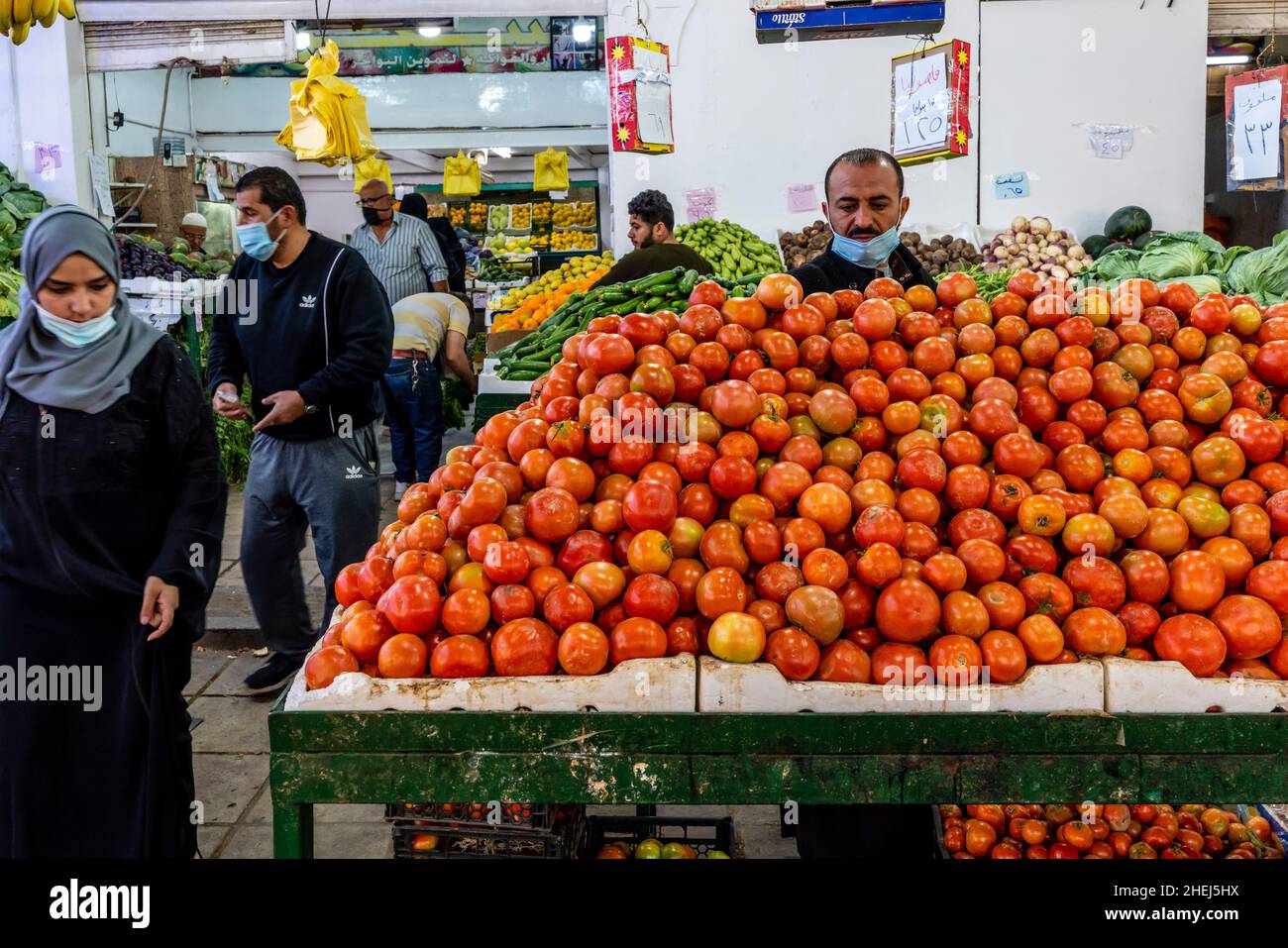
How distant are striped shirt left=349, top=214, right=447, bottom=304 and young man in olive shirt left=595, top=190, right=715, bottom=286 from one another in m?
2.03

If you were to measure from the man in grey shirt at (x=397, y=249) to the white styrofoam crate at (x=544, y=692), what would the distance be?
5724 millimetres

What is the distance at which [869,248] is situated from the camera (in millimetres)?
3178

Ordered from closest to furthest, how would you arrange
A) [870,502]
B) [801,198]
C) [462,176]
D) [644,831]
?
[870,502], [644,831], [801,198], [462,176]

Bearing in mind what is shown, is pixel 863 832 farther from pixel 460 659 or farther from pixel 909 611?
pixel 460 659

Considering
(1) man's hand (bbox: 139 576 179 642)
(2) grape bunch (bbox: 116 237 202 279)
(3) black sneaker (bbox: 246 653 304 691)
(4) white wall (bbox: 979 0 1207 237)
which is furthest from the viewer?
(4) white wall (bbox: 979 0 1207 237)

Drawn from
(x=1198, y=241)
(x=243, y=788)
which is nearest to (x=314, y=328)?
(x=243, y=788)

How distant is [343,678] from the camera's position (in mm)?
1868

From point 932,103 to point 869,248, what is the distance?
8.71 ft

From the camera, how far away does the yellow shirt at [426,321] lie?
22.6 ft

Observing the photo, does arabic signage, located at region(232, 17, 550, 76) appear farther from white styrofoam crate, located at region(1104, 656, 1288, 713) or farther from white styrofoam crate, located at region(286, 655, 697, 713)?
white styrofoam crate, located at region(1104, 656, 1288, 713)

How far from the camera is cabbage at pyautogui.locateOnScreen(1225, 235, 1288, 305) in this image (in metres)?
5.33

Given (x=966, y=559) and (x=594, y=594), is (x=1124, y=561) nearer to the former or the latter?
(x=966, y=559)

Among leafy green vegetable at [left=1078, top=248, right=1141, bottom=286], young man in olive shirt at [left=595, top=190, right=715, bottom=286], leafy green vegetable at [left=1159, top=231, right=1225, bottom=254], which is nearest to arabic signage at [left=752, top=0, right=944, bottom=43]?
young man in olive shirt at [left=595, top=190, right=715, bottom=286]

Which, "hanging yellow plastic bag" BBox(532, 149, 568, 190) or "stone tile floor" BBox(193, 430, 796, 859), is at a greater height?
"hanging yellow plastic bag" BBox(532, 149, 568, 190)
